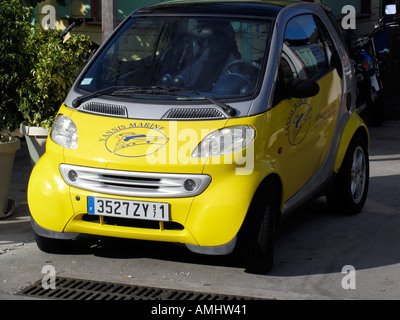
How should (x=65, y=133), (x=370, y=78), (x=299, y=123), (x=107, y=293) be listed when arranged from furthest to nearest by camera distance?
(x=370, y=78) < (x=299, y=123) < (x=65, y=133) < (x=107, y=293)

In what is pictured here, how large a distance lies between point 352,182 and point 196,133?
89.1 inches

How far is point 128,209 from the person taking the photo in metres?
5.12

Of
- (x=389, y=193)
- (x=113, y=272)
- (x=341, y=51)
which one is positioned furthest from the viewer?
(x=389, y=193)

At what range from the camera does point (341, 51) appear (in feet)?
22.7

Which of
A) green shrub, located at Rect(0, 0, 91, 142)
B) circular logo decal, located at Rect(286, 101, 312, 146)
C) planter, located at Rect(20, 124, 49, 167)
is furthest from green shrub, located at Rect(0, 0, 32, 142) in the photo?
circular logo decal, located at Rect(286, 101, 312, 146)

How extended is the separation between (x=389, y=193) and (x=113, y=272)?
11.2 ft

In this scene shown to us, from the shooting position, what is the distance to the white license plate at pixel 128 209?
16.6 feet

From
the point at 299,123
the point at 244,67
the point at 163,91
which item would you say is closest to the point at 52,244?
the point at 163,91

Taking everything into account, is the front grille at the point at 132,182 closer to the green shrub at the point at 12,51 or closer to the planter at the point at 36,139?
the green shrub at the point at 12,51

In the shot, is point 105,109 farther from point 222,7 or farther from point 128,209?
point 222,7

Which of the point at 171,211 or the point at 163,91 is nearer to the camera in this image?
the point at 171,211

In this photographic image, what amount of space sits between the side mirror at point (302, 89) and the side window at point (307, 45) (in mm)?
358

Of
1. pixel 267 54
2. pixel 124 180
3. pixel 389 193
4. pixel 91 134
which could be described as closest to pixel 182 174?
pixel 124 180
